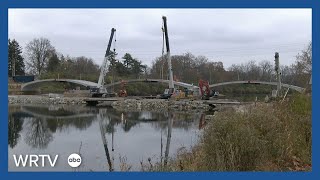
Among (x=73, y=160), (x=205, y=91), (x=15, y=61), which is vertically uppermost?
(x=15, y=61)

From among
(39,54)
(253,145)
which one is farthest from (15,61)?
(253,145)

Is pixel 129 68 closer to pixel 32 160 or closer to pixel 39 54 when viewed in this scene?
pixel 39 54

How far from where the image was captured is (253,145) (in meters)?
5.86

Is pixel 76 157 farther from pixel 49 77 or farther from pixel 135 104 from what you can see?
pixel 49 77

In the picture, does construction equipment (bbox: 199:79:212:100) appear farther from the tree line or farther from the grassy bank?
the grassy bank

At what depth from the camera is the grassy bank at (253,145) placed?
18.8ft

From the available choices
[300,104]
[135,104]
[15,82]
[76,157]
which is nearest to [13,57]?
[15,82]

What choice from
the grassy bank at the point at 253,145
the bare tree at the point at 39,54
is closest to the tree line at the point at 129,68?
the bare tree at the point at 39,54

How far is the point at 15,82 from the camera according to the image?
4691 centimetres

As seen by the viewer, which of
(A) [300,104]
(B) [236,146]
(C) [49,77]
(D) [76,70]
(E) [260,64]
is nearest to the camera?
(B) [236,146]

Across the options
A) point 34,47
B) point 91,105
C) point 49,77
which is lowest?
point 91,105

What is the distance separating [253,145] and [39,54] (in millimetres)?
43273

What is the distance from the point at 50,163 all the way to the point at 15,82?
154 feet

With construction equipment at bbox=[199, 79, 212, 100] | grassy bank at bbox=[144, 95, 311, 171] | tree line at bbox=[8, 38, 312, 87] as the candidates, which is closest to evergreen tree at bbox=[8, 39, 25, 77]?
tree line at bbox=[8, 38, 312, 87]
